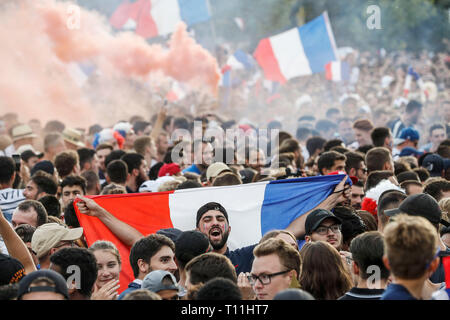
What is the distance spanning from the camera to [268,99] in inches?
890

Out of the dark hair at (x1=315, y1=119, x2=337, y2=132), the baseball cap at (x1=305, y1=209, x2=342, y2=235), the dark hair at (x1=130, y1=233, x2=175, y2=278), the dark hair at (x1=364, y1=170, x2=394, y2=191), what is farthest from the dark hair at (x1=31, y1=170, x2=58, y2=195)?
the dark hair at (x1=315, y1=119, x2=337, y2=132)

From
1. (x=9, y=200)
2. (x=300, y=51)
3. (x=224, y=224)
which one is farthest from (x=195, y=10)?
(x=224, y=224)

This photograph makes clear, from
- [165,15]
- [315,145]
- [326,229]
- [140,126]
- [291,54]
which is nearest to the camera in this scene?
[326,229]

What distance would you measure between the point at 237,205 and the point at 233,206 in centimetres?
4

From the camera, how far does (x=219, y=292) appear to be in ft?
11.4

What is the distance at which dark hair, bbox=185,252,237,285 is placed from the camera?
4172 mm

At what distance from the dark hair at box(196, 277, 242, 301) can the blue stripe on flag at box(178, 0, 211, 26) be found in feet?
49.8

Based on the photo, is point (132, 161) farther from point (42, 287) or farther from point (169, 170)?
point (42, 287)

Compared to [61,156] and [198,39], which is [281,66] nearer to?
[198,39]

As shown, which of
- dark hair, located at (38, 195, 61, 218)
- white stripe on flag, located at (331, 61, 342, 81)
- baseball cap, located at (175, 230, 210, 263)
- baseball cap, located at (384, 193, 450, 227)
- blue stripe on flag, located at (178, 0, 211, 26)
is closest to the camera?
baseball cap, located at (175, 230, 210, 263)

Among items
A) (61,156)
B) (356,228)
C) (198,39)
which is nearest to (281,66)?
(198,39)

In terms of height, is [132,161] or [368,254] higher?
[132,161]

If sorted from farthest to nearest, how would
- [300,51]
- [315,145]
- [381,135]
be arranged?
[300,51] < [315,145] < [381,135]

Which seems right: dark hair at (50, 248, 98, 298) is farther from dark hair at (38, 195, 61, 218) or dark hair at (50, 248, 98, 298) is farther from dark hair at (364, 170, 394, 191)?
dark hair at (364, 170, 394, 191)
